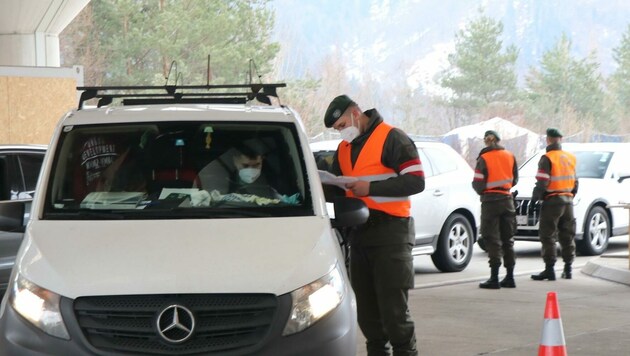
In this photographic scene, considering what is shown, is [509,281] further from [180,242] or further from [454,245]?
[180,242]

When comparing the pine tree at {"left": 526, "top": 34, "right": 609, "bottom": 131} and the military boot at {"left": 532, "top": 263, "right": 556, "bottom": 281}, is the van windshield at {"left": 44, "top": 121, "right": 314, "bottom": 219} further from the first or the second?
the pine tree at {"left": 526, "top": 34, "right": 609, "bottom": 131}

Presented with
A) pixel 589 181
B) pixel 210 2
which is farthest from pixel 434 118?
pixel 589 181

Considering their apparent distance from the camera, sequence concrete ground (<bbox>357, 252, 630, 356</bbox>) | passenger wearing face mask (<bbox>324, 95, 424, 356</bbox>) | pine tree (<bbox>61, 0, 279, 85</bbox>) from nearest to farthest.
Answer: passenger wearing face mask (<bbox>324, 95, 424, 356</bbox>)
concrete ground (<bbox>357, 252, 630, 356</bbox>)
pine tree (<bbox>61, 0, 279, 85</bbox>)

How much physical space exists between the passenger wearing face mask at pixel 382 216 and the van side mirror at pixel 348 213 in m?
0.85

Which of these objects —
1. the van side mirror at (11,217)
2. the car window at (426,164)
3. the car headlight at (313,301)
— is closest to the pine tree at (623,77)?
the car window at (426,164)

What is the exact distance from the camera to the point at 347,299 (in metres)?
5.81

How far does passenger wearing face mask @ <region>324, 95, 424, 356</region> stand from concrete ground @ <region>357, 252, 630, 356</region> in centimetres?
173

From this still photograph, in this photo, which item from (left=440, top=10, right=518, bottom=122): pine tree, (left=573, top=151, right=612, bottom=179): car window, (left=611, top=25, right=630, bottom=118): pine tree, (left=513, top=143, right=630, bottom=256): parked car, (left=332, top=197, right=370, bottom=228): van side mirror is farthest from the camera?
(left=611, top=25, right=630, bottom=118): pine tree

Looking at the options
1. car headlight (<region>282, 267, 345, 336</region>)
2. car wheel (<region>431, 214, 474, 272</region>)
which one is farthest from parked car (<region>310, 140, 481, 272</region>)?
car headlight (<region>282, 267, 345, 336</region>)

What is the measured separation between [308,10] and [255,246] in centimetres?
16697

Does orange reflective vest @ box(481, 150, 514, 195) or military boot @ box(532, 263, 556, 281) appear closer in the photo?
orange reflective vest @ box(481, 150, 514, 195)

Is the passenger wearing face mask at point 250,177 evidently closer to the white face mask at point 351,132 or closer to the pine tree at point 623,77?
the white face mask at point 351,132

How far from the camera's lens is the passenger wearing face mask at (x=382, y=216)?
749 centimetres

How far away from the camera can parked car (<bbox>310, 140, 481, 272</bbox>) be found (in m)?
15.5
